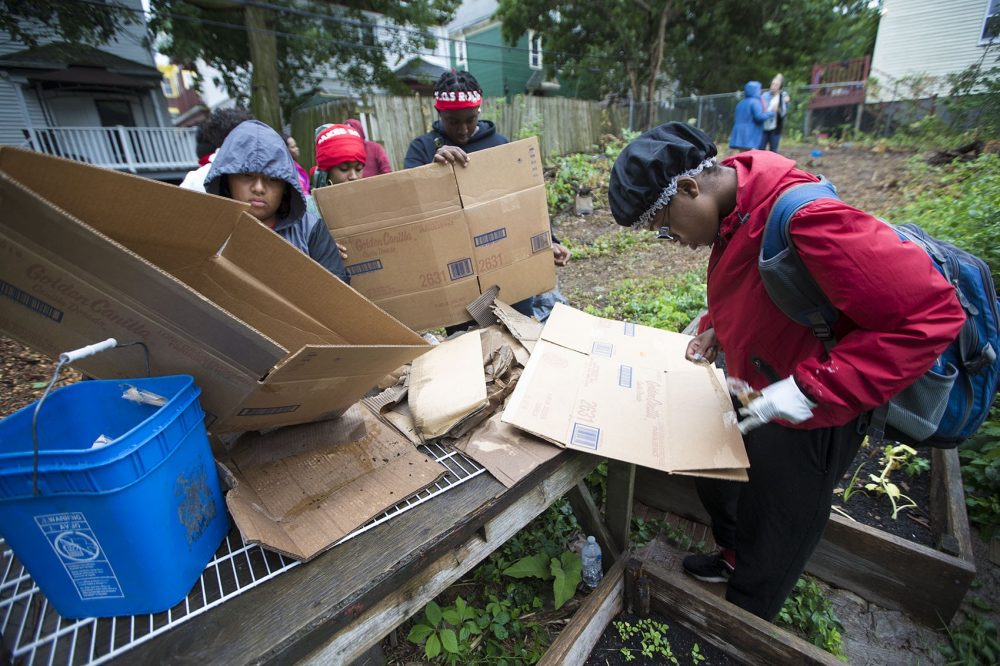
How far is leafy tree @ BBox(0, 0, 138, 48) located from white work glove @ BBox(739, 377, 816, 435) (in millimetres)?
10183

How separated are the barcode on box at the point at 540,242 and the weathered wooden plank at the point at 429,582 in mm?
1194

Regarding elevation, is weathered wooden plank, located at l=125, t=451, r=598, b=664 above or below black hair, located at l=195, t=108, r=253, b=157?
below

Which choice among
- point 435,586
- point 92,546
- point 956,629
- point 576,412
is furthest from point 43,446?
point 956,629

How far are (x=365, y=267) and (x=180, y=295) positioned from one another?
1250 millimetres

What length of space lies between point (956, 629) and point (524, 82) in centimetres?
2505

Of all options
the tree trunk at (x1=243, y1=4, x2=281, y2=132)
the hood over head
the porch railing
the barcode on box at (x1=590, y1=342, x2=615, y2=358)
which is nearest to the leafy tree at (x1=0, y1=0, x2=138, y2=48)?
the tree trunk at (x1=243, y1=4, x2=281, y2=132)

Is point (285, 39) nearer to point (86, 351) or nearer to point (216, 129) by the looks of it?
point (216, 129)

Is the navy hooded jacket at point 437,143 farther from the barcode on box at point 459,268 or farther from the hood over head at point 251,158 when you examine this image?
the hood over head at point 251,158

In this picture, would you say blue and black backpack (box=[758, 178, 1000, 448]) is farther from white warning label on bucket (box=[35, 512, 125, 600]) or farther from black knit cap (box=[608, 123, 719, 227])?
white warning label on bucket (box=[35, 512, 125, 600])

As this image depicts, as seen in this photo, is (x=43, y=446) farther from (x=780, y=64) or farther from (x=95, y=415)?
(x=780, y=64)

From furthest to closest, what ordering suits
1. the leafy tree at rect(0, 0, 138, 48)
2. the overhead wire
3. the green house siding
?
the green house siding < the overhead wire < the leafy tree at rect(0, 0, 138, 48)

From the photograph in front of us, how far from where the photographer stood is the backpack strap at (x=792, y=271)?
1240 millimetres

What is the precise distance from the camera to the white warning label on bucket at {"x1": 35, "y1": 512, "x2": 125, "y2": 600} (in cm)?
84

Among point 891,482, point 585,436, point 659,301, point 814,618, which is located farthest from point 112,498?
point 659,301
